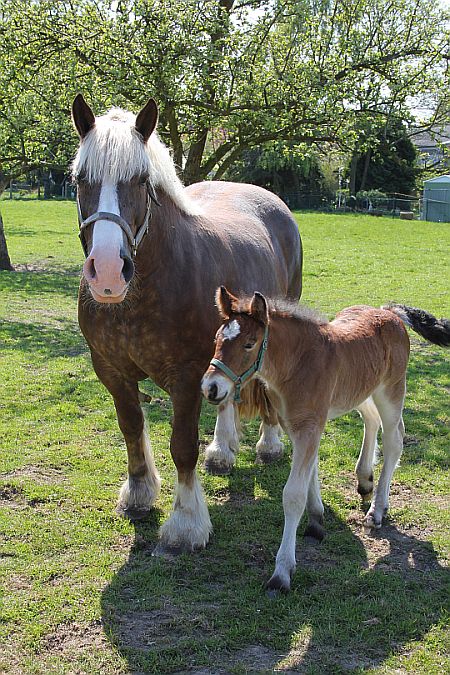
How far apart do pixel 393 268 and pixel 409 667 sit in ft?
49.4

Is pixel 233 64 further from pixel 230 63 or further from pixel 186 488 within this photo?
pixel 186 488

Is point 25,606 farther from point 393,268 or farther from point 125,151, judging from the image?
point 393,268

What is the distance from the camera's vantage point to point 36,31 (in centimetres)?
1039

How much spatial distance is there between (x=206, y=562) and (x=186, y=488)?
1.50 feet

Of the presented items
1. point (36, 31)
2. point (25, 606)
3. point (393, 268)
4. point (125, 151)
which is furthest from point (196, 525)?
point (393, 268)

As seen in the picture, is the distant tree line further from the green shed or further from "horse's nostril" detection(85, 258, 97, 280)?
the green shed

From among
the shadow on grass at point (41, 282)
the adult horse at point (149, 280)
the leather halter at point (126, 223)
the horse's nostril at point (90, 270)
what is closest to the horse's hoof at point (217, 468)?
the adult horse at point (149, 280)

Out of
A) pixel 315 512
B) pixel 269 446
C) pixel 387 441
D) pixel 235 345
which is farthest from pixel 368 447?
pixel 235 345

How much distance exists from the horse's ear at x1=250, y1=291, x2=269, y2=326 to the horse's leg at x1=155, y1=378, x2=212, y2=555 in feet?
2.93

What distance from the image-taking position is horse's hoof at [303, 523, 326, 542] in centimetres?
435

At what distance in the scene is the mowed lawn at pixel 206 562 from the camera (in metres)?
3.27

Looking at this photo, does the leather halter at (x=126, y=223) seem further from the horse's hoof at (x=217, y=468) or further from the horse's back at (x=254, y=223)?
the horse's hoof at (x=217, y=468)

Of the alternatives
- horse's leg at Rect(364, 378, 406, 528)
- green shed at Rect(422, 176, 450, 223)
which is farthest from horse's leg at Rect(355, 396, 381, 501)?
green shed at Rect(422, 176, 450, 223)

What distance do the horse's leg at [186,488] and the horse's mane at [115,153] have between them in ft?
4.16
